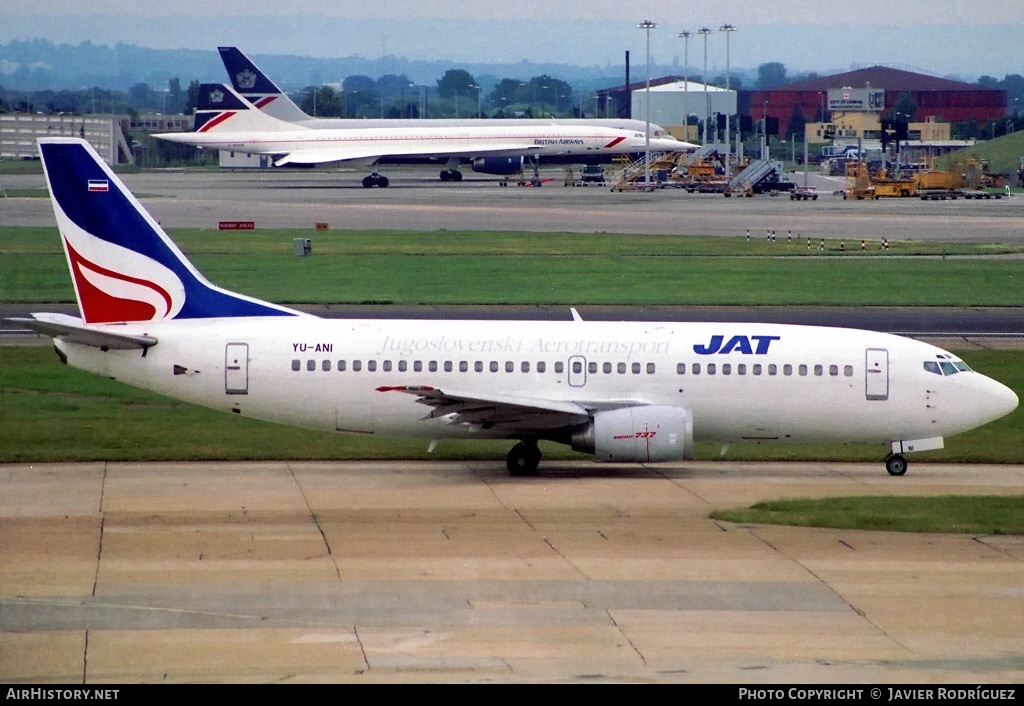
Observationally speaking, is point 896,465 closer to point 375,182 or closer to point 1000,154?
point 375,182

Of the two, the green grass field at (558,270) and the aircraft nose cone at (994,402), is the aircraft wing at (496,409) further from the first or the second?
the green grass field at (558,270)

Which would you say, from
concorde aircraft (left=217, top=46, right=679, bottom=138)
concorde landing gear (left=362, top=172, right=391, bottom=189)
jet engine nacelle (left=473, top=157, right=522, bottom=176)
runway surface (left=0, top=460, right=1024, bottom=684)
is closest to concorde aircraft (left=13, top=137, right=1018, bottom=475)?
runway surface (left=0, top=460, right=1024, bottom=684)

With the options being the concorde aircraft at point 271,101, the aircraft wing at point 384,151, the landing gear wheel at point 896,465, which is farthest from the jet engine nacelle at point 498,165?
the landing gear wheel at point 896,465

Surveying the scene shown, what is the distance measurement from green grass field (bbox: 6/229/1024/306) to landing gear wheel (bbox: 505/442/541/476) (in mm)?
26889

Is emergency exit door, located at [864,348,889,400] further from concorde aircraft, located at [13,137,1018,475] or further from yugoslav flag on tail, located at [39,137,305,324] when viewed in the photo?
yugoslav flag on tail, located at [39,137,305,324]

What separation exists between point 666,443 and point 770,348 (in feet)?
11.3

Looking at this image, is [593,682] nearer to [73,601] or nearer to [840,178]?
[73,601]

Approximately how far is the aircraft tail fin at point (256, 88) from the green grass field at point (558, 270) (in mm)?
60427

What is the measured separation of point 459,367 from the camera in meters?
31.6

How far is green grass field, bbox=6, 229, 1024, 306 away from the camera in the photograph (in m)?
60.9

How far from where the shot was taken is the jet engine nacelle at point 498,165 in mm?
145000

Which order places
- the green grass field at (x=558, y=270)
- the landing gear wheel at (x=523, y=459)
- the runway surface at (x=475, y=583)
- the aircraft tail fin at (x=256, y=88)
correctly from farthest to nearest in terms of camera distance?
the aircraft tail fin at (x=256, y=88)
the green grass field at (x=558, y=270)
the landing gear wheel at (x=523, y=459)
the runway surface at (x=475, y=583)

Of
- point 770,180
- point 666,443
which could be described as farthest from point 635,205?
point 666,443

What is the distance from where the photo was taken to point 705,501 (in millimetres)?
28859
